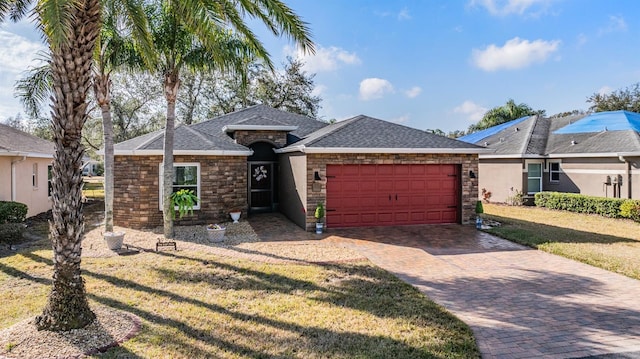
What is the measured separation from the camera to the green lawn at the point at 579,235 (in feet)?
30.0

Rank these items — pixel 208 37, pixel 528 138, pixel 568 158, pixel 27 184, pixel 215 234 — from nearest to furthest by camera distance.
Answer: pixel 208 37 < pixel 215 234 < pixel 27 184 < pixel 568 158 < pixel 528 138

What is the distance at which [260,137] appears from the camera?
17.3 metres

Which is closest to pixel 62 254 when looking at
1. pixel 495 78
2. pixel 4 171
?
pixel 4 171

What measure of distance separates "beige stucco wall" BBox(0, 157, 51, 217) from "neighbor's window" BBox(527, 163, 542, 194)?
2458 centimetres

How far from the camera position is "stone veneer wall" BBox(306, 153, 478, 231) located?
12.6 m

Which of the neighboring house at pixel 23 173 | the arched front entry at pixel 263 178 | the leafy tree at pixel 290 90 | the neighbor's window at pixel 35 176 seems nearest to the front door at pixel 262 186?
the arched front entry at pixel 263 178

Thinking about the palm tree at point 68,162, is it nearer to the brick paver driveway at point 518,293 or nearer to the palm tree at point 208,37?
the palm tree at point 208,37

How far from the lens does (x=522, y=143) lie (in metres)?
21.3

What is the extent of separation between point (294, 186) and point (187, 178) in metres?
4.08

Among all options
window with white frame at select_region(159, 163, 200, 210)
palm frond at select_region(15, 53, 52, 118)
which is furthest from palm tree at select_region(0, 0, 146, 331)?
window with white frame at select_region(159, 163, 200, 210)

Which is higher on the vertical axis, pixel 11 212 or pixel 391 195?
pixel 391 195

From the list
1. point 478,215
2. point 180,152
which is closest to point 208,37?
point 180,152

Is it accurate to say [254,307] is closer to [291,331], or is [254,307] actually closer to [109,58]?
[291,331]

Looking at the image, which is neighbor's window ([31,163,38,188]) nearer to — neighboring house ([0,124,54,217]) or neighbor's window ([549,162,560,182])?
neighboring house ([0,124,54,217])
